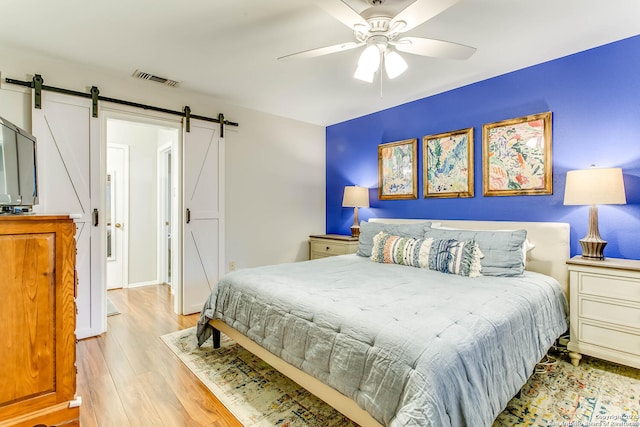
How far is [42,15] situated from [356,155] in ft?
11.3

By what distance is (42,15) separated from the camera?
2172 millimetres

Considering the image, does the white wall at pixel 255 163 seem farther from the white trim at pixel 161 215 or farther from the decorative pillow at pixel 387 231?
the white trim at pixel 161 215

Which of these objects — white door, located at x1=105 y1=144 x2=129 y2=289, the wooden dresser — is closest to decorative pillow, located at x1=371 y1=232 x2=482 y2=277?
the wooden dresser

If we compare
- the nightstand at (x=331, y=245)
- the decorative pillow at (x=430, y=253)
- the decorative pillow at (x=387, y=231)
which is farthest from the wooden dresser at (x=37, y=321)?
the nightstand at (x=331, y=245)

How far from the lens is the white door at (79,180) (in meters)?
2.79

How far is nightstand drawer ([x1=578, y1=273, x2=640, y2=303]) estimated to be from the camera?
7.07ft

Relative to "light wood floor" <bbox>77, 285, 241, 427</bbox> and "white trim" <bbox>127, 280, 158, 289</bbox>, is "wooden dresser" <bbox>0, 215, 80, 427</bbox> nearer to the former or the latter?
"light wood floor" <bbox>77, 285, 241, 427</bbox>

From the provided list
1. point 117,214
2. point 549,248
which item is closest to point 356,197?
point 549,248

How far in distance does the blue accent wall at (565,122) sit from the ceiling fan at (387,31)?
1.29 meters

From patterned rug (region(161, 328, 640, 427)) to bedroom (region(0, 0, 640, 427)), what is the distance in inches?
38.8

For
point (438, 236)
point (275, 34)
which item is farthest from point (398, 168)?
point (275, 34)

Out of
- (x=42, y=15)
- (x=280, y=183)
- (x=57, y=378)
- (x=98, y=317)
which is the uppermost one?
(x=42, y=15)

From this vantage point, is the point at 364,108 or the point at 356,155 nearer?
the point at 364,108

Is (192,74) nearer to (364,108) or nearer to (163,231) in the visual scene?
(364,108)
